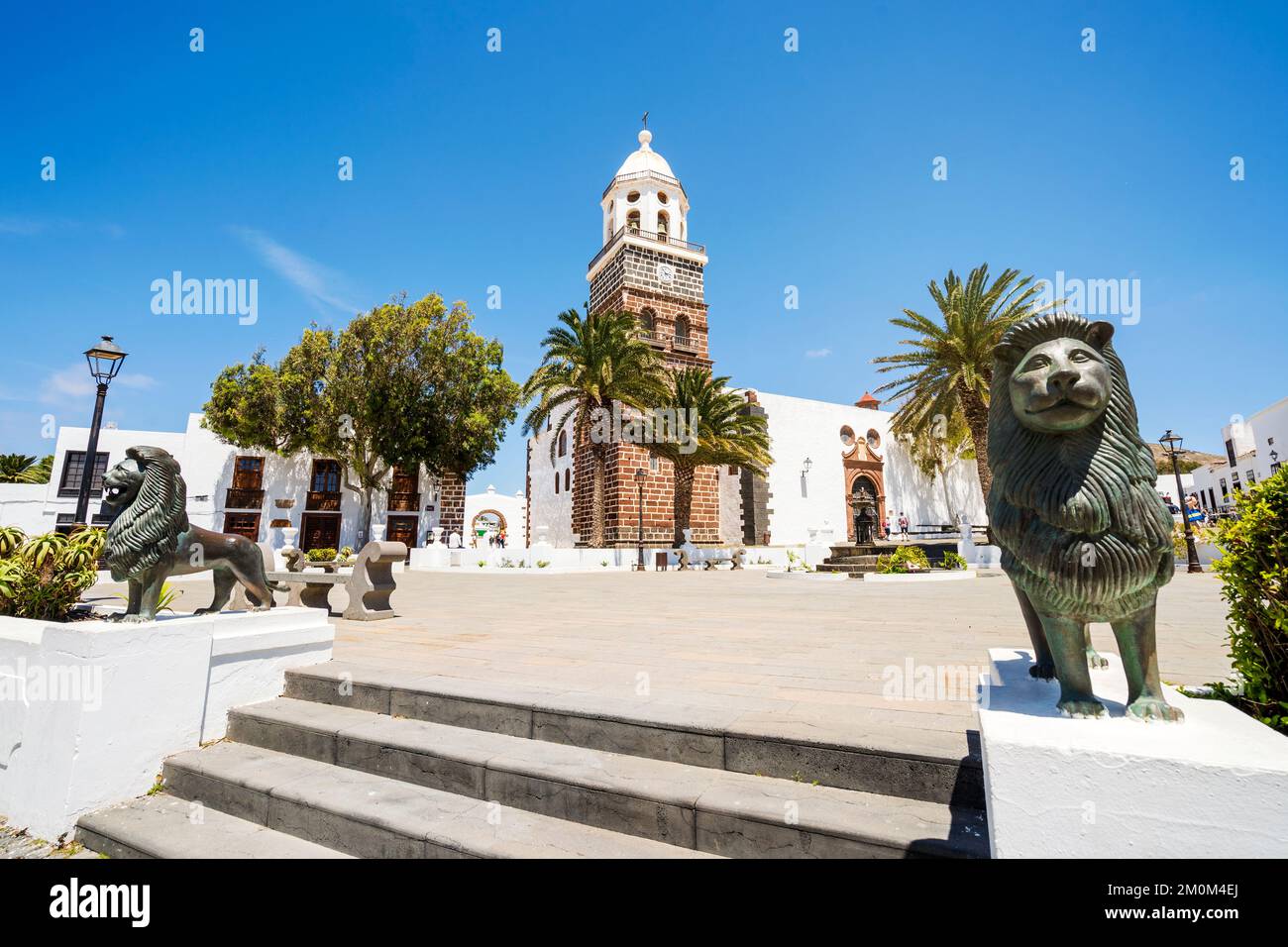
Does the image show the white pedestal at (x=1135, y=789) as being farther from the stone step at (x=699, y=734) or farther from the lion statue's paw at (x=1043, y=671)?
the stone step at (x=699, y=734)

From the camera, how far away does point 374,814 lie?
7.83 ft

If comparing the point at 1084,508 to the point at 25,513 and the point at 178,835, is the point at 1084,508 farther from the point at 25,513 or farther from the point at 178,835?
the point at 25,513

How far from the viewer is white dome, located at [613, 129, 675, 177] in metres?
24.6

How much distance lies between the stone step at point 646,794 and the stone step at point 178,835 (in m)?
0.43

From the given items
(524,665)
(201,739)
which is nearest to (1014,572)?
(524,665)

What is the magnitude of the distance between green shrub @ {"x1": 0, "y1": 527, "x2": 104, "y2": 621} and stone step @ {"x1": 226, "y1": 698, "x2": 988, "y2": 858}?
1.90 metres

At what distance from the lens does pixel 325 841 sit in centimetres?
246

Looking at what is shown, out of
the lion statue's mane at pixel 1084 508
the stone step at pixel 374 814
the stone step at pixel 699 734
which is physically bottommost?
the stone step at pixel 374 814

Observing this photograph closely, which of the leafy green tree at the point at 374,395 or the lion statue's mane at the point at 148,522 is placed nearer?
the lion statue's mane at the point at 148,522

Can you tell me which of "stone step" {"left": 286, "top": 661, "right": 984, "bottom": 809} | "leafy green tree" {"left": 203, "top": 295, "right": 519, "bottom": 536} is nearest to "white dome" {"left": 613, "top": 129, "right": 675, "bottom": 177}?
"leafy green tree" {"left": 203, "top": 295, "right": 519, "bottom": 536}

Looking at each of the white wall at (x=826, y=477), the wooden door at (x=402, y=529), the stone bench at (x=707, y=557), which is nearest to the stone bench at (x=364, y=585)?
the stone bench at (x=707, y=557)

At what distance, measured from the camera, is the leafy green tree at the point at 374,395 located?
23531mm
